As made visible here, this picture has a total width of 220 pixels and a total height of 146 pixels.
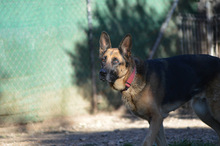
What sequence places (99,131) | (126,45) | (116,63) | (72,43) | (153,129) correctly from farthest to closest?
(72,43)
(99,131)
(126,45)
(116,63)
(153,129)

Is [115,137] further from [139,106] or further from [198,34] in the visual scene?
[198,34]

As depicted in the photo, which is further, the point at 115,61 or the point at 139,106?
the point at 115,61

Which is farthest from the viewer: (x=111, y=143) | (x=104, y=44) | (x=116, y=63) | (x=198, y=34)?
(x=198, y=34)

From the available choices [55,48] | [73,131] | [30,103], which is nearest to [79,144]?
[73,131]

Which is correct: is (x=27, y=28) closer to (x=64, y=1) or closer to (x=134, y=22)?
(x=64, y=1)

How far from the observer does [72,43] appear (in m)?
7.75

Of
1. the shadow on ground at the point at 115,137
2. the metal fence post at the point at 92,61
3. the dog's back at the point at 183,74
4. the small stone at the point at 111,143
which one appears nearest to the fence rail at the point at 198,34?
the metal fence post at the point at 92,61

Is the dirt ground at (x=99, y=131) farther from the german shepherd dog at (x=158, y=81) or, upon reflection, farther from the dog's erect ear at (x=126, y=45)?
the dog's erect ear at (x=126, y=45)

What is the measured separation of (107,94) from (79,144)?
9.57 ft

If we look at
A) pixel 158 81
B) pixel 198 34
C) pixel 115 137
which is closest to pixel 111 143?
pixel 115 137

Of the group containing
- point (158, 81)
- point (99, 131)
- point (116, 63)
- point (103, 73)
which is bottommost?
point (99, 131)

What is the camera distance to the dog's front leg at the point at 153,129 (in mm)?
4031

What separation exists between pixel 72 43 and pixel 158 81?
3.87 m

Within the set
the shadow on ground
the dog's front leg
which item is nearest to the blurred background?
the shadow on ground
